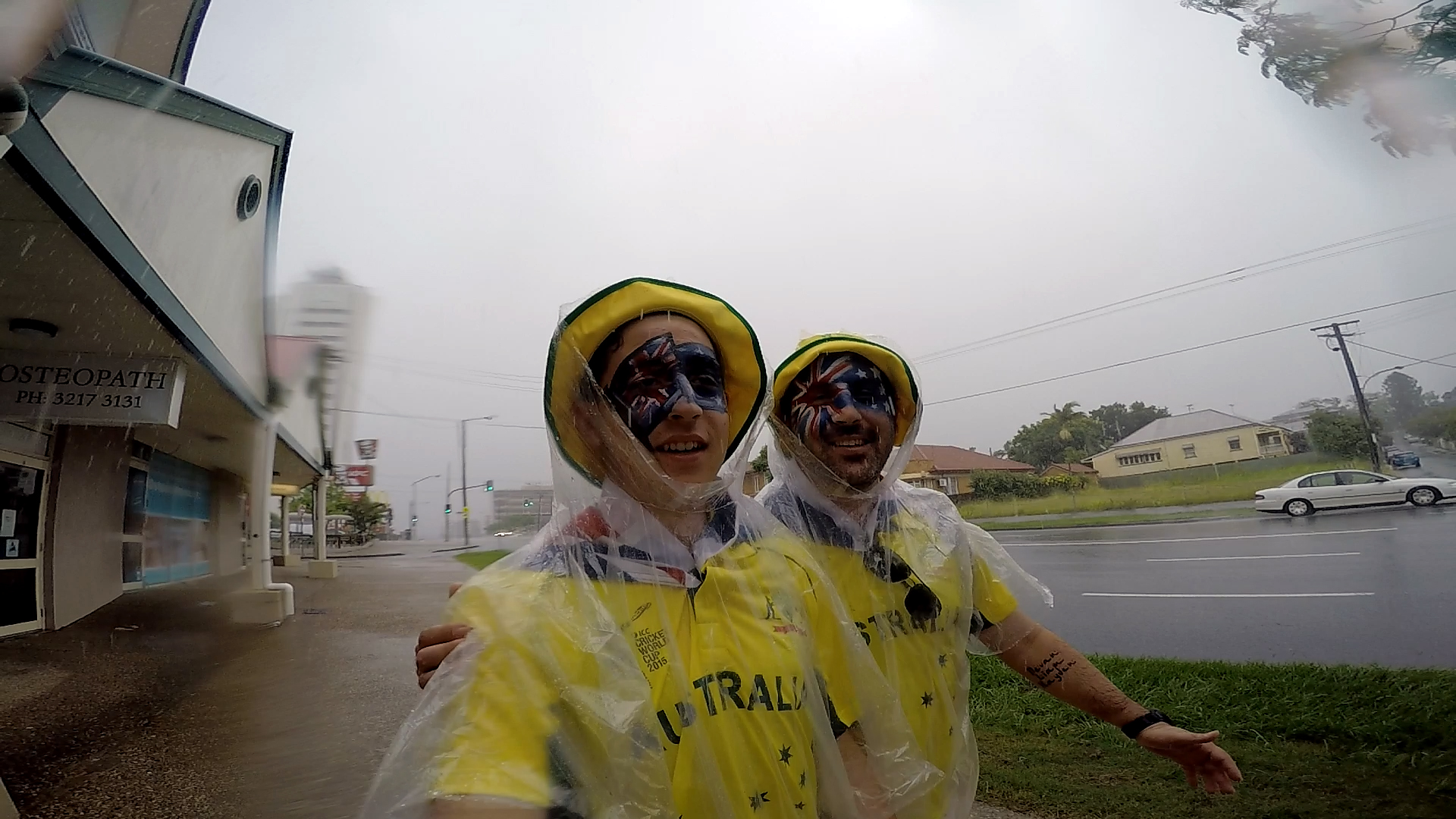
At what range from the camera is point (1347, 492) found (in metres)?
3.56

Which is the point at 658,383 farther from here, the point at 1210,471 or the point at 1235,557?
the point at 1235,557

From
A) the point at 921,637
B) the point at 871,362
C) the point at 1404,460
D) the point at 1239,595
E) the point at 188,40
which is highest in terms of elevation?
the point at 188,40

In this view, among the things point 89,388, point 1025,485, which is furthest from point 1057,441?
point 89,388

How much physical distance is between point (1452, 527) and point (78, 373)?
25.9 ft

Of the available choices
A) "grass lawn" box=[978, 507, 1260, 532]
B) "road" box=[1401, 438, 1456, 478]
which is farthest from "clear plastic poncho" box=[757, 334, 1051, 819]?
"grass lawn" box=[978, 507, 1260, 532]

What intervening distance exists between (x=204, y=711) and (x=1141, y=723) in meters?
4.79

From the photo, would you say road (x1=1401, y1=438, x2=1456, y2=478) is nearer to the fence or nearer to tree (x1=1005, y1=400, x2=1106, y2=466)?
the fence

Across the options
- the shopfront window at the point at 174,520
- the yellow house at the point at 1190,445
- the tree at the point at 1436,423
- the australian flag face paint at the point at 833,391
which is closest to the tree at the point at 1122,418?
the yellow house at the point at 1190,445

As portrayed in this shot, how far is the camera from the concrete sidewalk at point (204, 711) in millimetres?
2688

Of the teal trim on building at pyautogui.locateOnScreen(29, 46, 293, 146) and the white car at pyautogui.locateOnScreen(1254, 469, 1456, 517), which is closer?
the teal trim on building at pyautogui.locateOnScreen(29, 46, 293, 146)

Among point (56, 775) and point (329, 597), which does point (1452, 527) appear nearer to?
point (56, 775)

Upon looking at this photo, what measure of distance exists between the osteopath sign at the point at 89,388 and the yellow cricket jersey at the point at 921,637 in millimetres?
4943

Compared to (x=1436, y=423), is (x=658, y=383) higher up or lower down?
higher up

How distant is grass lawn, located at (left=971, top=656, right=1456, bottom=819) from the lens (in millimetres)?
1878
